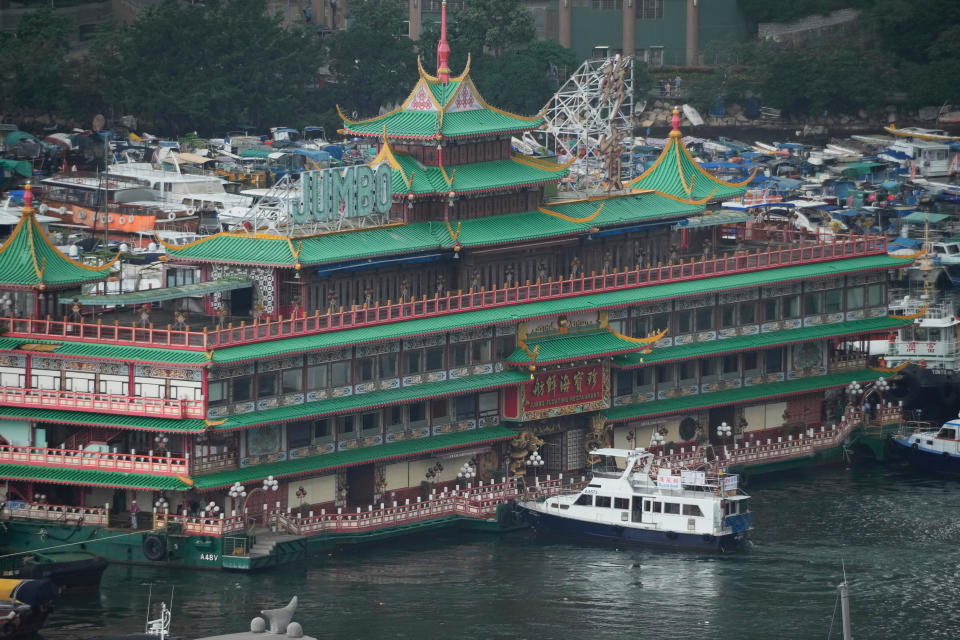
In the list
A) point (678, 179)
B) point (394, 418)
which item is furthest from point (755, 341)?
point (394, 418)

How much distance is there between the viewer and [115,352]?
117625 millimetres

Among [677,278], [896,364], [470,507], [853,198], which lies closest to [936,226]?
[853,198]

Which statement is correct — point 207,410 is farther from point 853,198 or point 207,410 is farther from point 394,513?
point 853,198

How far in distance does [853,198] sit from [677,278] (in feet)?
199

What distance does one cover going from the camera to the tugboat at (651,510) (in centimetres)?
12075

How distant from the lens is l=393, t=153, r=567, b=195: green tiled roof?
→ 130 m

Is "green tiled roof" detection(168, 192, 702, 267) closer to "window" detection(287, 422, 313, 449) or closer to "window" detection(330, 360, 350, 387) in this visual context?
"window" detection(330, 360, 350, 387)

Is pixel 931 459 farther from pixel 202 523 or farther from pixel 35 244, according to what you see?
pixel 35 244

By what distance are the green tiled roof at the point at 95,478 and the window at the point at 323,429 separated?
28.5ft

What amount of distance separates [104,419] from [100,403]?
749mm

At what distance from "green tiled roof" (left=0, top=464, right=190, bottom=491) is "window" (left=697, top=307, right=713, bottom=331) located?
34016 mm

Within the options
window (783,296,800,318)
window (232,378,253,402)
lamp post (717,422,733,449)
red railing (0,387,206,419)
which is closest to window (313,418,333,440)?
window (232,378,253,402)

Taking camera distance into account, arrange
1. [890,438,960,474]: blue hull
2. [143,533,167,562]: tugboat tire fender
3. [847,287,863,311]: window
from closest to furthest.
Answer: [143,533,167,562]: tugboat tire fender, [890,438,960,474]: blue hull, [847,287,863,311]: window

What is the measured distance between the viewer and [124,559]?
116 meters
